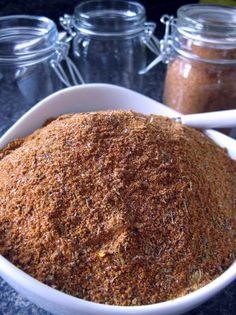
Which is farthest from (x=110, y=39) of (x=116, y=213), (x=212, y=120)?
(x=116, y=213)

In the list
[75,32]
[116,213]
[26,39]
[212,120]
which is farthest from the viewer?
[75,32]

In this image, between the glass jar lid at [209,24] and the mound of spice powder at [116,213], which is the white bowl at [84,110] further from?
the glass jar lid at [209,24]

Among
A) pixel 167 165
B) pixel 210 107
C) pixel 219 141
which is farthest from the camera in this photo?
pixel 210 107

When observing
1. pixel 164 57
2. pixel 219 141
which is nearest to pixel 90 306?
pixel 219 141

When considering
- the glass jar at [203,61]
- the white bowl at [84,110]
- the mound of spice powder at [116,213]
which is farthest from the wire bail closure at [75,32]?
the mound of spice powder at [116,213]

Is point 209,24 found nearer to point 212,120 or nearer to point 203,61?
point 203,61

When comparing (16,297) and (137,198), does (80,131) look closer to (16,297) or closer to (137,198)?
(137,198)
